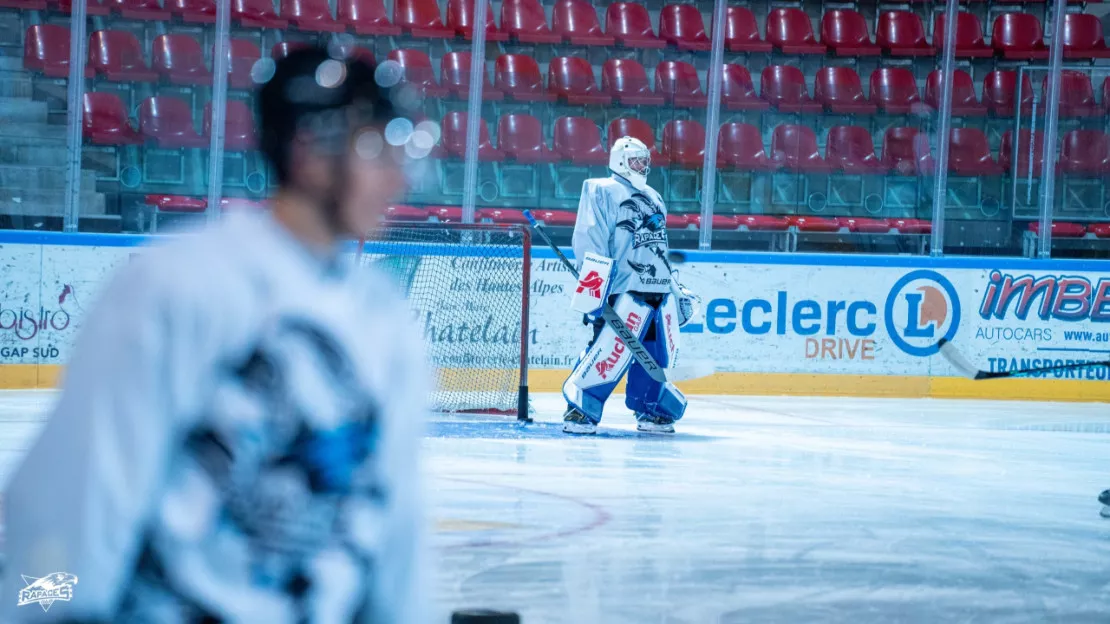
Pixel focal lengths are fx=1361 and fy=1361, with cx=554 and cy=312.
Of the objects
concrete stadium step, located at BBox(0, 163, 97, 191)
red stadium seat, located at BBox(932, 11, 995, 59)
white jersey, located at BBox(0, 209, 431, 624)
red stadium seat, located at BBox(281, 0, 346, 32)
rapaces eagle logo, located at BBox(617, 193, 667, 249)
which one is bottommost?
white jersey, located at BBox(0, 209, 431, 624)

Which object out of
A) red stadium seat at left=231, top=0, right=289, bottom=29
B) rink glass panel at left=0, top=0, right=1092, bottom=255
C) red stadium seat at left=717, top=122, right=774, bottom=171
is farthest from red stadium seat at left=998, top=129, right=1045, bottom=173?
red stadium seat at left=231, top=0, right=289, bottom=29

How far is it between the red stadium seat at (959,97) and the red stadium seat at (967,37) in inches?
15.5

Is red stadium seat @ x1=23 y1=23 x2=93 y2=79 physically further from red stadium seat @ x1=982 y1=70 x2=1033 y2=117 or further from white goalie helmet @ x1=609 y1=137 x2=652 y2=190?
red stadium seat @ x1=982 y1=70 x2=1033 y2=117

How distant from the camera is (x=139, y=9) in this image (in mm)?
8516

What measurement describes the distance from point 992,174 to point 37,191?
592cm

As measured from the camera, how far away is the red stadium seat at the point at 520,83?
342 inches

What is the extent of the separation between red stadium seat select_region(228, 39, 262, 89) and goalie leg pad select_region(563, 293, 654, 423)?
2903 mm

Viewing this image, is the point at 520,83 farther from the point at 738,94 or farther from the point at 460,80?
the point at 738,94

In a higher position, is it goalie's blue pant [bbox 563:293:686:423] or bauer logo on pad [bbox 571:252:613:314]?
bauer logo on pad [bbox 571:252:613:314]

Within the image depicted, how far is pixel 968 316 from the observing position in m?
9.05

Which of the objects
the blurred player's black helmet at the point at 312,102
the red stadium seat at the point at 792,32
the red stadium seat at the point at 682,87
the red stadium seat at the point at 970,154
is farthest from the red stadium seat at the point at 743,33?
the blurred player's black helmet at the point at 312,102

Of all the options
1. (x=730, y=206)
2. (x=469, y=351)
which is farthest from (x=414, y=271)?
(x=730, y=206)

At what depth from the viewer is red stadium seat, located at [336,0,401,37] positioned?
9432mm

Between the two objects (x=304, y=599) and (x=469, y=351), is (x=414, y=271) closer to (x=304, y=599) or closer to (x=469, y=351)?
(x=469, y=351)
